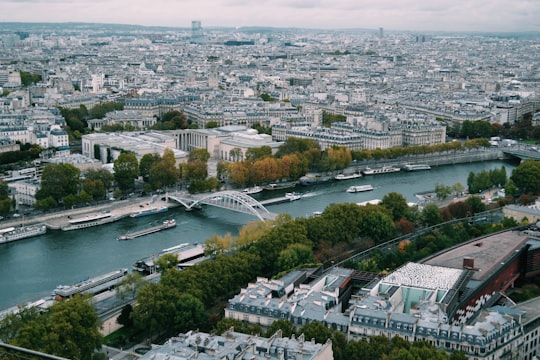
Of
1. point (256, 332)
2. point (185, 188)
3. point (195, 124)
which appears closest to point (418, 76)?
point (195, 124)

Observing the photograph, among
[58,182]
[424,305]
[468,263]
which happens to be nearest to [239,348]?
[424,305]

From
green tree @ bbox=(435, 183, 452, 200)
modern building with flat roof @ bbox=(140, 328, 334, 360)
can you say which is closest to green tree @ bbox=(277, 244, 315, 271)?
modern building with flat roof @ bbox=(140, 328, 334, 360)

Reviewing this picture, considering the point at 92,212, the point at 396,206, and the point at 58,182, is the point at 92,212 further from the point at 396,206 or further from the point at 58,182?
the point at 396,206

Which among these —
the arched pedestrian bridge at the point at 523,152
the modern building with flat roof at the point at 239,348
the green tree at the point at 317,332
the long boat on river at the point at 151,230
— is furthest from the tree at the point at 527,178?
the modern building with flat roof at the point at 239,348

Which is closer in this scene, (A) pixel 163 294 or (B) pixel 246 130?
(A) pixel 163 294

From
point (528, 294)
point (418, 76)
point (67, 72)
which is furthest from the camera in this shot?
point (418, 76)

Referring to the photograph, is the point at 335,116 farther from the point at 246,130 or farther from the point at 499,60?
the point at 499,60

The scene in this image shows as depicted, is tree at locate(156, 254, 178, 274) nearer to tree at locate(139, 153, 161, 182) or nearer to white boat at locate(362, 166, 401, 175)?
tree at locate(139, 153, 161, 182)
